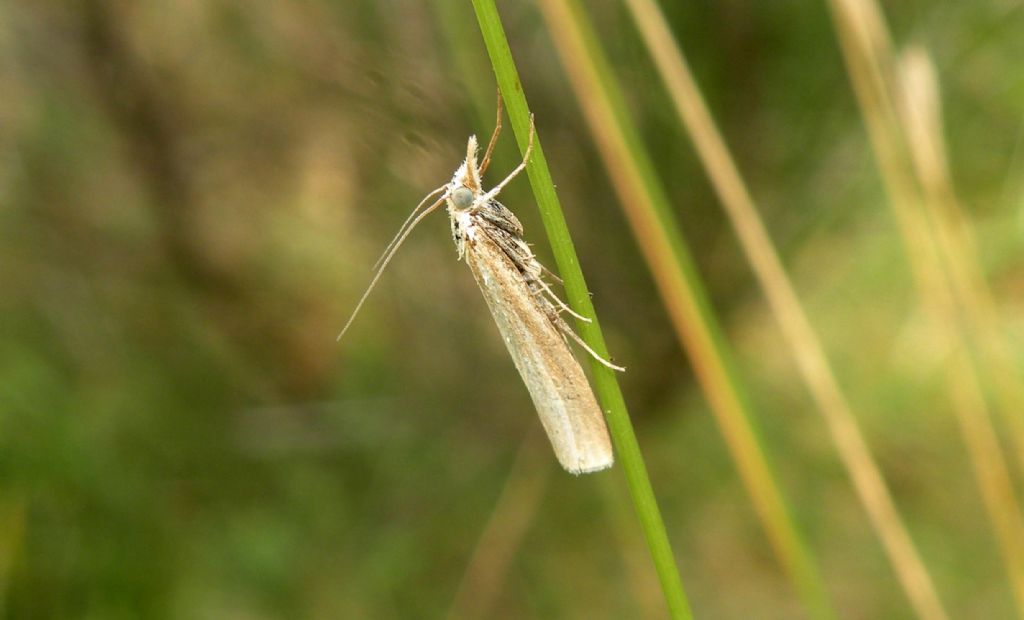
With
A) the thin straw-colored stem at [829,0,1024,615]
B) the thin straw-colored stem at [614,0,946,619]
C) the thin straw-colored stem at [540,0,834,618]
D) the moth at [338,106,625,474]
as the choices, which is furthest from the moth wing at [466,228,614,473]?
the thin straw-colored stem at [829,0,1024,615]

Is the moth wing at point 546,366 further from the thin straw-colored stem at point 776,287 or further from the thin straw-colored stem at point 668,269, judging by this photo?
the thin straw-colored stem at point 776,287

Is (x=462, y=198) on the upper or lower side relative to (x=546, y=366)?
upper

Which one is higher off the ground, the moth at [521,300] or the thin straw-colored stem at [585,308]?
the moth at [521,300]

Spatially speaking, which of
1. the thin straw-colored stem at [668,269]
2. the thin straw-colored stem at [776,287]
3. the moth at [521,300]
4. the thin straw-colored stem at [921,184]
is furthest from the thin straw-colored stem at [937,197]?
the moth at [521,300]

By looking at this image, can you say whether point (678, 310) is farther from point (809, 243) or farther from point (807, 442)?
point (807, 442)

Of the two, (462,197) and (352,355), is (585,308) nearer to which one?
(462,197)

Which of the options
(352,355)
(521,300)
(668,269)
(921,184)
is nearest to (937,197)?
(921,184)

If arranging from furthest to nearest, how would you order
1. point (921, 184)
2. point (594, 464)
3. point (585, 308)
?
point (921, 184) < point (594, 464) < point (585, 308)

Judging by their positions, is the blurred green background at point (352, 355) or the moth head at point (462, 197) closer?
the moth head at point (462, 197)

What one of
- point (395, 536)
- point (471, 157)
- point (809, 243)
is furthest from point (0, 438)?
point (809, 243)
